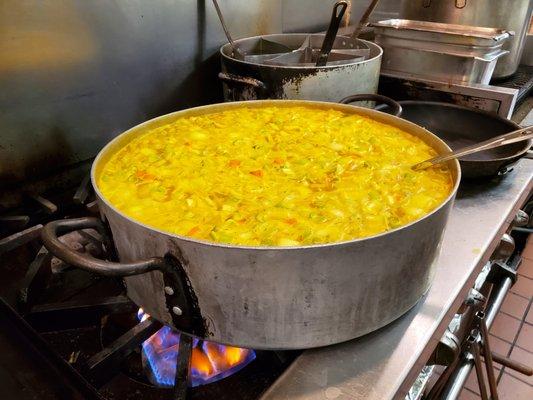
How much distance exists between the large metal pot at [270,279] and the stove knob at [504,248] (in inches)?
30.8

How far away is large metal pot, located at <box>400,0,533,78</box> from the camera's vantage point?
2432 mm

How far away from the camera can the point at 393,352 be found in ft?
3.10

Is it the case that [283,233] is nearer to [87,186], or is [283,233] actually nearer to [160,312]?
[160,312]

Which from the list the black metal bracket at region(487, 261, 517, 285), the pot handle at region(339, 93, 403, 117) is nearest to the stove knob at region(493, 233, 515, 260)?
the black metal bracket at region(487, 261, 517, 285)

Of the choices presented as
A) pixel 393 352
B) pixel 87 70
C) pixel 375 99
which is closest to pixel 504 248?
pixel 375 99

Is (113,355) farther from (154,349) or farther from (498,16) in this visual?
(498,16)

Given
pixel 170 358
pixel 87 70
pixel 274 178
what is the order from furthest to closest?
pixel 87 70, pixel 274 178, pixel 170 358

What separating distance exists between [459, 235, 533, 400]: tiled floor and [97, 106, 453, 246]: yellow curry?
→ 172cm

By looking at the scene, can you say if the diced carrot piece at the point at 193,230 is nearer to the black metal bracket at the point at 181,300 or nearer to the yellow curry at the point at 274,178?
the yellow curry at the point at 274,178

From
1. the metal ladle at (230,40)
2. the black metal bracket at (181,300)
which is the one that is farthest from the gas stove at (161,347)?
the metal ladle at (230,40)

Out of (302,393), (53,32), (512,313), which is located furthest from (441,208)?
(512,313)

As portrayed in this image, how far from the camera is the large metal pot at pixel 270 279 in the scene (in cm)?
76

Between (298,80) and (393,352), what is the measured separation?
3.52 feet

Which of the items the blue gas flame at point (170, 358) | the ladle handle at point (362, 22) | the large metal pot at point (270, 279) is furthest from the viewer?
the ladle handle at point (362, 22)
